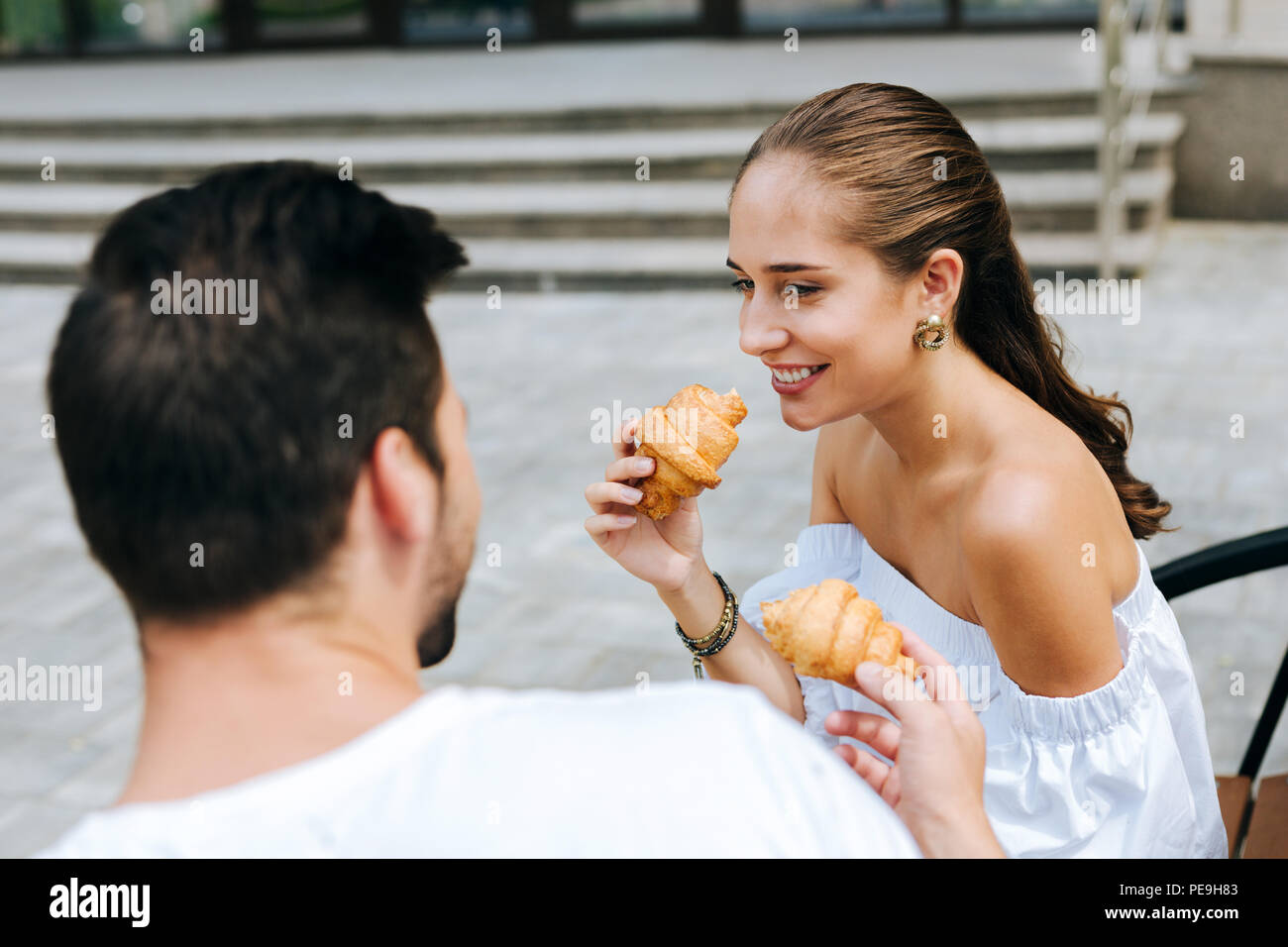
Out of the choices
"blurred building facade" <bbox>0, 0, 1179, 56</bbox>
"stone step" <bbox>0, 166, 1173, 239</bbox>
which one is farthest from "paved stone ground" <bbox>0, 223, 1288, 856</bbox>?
"blurred building facade" <bbox>0, 0, 1179, 56</bbox>

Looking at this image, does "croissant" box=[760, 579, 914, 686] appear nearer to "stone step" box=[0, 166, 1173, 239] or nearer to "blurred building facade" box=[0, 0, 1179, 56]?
"stone step" box=[0, 166, 1173, 239]

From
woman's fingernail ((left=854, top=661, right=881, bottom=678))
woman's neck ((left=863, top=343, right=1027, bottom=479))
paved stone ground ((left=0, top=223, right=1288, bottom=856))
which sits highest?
woman's neck ((left=863, top=343, right=1027, bottom=479))

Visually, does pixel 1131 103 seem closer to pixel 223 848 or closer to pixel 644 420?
pixel 644 420

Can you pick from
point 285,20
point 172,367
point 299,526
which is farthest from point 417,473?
point 285,20

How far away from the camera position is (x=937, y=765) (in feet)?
5.76

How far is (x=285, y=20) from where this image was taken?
1405 cm

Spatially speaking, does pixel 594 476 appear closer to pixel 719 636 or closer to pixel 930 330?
pixel 719 636

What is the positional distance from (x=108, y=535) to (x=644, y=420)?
1.29 meters

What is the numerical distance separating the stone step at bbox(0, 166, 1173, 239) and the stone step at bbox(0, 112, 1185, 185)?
102 mm

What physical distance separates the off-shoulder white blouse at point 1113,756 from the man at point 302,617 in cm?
107

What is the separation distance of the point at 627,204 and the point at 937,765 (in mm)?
8403

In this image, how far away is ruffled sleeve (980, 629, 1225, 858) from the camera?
2.30 meters

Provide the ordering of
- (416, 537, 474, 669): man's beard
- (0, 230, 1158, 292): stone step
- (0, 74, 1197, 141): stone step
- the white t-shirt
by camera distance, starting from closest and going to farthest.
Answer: the white t-shirt → (416, 537, 474, 669): man's beard → (0, 230, 1158, 292): stone step → (0, 74, 1197, 141): stone step

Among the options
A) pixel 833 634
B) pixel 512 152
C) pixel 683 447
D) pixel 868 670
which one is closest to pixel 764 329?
pixel 683 447
